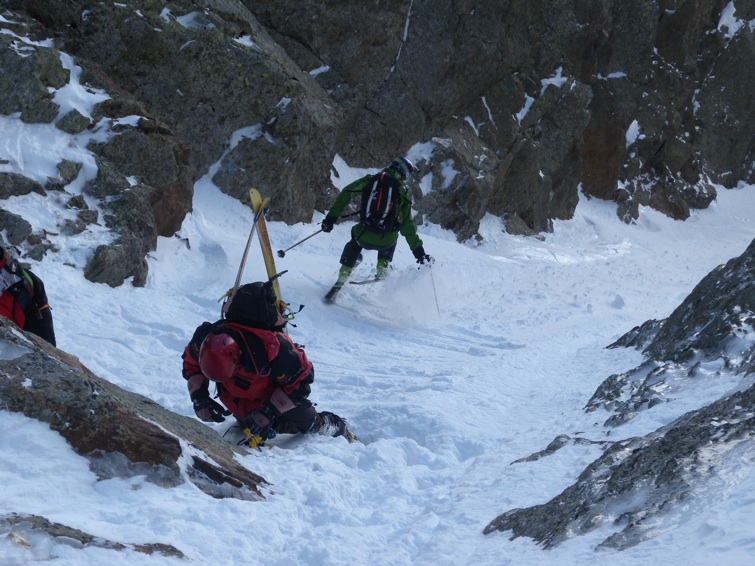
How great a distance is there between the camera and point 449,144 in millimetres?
20969

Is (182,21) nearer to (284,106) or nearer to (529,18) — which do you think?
(284,106)

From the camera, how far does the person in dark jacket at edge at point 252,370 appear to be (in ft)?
17.1

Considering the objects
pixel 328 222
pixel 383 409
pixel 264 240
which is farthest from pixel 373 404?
pixel 328 222

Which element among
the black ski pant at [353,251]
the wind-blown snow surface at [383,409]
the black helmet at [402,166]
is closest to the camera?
the wind-blown snow surface at [383,409]

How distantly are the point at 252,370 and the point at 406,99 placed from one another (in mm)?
16181

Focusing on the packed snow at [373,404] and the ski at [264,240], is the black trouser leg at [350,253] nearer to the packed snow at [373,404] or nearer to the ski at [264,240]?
the packed snow at [373,404]

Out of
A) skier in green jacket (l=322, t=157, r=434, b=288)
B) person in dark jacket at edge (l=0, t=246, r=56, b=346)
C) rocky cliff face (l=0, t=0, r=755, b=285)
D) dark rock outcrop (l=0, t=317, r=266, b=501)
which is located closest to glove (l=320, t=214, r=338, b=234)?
skier in green jacket (l=322, t=157, r=434, b=288)

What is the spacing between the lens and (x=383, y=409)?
21.8ft

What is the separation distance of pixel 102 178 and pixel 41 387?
729 cm

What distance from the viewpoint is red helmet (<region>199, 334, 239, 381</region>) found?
16.8 feet

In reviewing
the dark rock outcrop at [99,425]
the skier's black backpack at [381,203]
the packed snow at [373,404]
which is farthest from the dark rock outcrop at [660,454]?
the skier's black backpack at [381,203]

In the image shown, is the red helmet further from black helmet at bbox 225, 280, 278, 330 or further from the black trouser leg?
the black trouser leg

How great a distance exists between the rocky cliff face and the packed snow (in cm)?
75

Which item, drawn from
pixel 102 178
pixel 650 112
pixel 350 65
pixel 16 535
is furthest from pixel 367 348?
pixel 650 112
